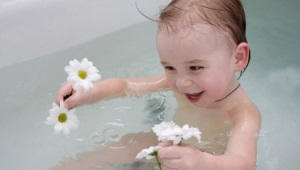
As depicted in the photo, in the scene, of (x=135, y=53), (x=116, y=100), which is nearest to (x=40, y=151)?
(x=116, y=100)

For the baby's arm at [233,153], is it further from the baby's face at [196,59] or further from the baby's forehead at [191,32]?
the baby's forehead at [191,32]

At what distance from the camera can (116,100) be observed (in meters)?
1.44

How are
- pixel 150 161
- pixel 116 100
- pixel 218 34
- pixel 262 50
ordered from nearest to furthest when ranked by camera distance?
pixel 218 34 < pixel 150 161 < pixel 116 100 < pixel 262 50

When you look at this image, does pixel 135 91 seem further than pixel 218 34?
Yes

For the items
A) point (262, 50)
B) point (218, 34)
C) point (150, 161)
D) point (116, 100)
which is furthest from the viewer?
point (262, 50)

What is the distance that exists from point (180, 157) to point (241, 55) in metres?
0.37

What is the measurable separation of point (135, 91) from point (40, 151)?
0.97ft

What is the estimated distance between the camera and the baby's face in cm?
102

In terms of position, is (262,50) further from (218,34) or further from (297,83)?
(218,34)

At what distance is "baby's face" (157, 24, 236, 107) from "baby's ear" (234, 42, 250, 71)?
2cm

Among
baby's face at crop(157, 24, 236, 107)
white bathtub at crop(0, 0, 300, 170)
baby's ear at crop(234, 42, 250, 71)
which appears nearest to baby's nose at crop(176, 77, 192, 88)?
baby's face at crop(157, 24, 236, 107)

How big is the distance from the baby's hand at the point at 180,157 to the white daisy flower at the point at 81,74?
0.19 m

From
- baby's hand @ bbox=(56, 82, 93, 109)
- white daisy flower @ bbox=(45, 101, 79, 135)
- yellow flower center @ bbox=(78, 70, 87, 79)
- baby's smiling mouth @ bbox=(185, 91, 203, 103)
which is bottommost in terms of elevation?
white daisy flower @ bbox=(45, 101, 79, 135)

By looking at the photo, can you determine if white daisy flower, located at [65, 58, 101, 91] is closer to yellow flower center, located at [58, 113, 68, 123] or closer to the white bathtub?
yellow flower center, located at [58, 113, 68, 123]
